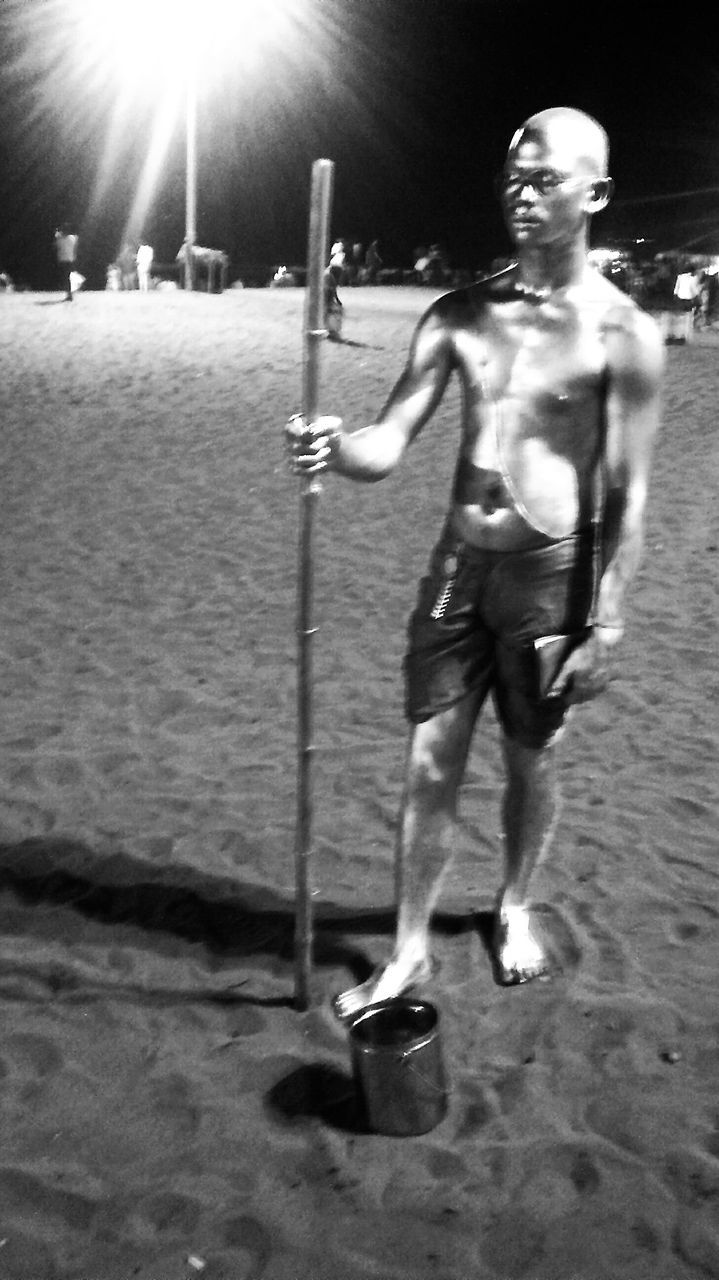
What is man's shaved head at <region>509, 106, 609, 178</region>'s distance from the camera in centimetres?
296

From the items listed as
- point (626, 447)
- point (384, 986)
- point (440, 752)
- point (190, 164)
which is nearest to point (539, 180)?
point (626, 447)

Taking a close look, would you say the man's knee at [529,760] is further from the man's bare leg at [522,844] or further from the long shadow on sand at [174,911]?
the long shadow on sand at [174,911]

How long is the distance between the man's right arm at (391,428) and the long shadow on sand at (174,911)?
5.33 feet

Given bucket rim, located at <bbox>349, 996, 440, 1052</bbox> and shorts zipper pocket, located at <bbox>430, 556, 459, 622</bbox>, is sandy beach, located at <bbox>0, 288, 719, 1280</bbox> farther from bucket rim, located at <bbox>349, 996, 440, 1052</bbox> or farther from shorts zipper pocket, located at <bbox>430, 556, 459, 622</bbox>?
shorts zipper pocket, located at <bbox>430, 556, 459, 622</bbox>

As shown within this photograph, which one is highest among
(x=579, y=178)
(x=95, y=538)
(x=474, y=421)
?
(x=579, y=178)

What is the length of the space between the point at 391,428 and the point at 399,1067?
1596 mm

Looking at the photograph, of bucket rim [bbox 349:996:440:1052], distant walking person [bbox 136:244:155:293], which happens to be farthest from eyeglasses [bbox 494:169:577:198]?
distant walking person [bbox 136:244:155:293]

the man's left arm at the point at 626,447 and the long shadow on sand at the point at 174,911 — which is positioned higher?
the man's left arm at the point at 626,447

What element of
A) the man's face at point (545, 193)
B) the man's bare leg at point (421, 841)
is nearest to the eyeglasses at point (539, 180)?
the man's face at point (545, 193)

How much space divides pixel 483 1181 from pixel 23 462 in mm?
8484

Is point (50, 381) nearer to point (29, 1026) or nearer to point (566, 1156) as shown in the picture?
point (29, 1026)

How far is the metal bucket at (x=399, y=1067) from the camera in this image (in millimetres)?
3125

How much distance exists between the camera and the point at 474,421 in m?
3.20

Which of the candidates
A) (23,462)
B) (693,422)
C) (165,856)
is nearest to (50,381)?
(23,462)
